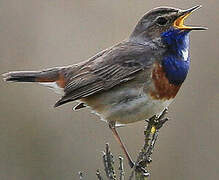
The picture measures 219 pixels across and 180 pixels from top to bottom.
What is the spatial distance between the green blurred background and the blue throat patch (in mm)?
2077

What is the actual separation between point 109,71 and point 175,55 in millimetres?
518

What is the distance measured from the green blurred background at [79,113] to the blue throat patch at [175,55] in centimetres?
208

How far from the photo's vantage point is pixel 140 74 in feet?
20.0

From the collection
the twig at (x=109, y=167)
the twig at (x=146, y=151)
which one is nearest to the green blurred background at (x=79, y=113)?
the twig at (x=146, y=151)

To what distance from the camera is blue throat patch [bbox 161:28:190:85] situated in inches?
240

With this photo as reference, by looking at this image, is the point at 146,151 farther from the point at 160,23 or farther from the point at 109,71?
the point at 160,23

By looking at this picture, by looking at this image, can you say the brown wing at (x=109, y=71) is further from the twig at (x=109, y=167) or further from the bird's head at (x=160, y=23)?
the twig at (x=109, y=167)

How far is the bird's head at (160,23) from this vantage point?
6074mm

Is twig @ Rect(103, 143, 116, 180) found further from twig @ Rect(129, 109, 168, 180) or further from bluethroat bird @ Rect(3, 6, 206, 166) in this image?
bluethroat bird @ Rect(3, 6, 206, 166)

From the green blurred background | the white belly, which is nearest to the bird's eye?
the white belly

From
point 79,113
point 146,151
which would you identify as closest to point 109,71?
point 146,151

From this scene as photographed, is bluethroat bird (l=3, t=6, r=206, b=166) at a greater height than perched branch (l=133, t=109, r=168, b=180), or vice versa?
bluethroat bird (l=3, t=6, r=206, b=166)

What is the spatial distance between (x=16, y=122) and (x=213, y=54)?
217 cm

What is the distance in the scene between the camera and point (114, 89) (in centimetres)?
619
